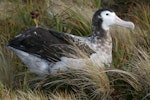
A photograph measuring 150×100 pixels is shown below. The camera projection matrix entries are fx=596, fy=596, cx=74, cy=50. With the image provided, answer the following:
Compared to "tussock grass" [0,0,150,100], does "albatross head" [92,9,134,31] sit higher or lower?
higher

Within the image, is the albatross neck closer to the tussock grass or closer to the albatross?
the albatross

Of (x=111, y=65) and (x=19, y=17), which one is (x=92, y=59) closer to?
(x=111, y=65)

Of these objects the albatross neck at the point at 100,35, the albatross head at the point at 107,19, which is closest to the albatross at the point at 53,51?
the albatross neck at the point at 100,35

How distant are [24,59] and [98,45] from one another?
69cm

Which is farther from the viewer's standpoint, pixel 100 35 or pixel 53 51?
pixel 100 35

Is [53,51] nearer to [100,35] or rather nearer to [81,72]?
[81,72]

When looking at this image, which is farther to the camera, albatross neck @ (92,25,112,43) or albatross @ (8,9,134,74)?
albatross neck @ (92,25,112,43)

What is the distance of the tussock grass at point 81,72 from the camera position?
4.77m

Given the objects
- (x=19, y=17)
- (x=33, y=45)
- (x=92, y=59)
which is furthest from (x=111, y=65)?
(x=19, y=17)

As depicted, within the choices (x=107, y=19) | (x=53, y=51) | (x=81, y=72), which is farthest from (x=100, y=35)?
(x=81, y=72)

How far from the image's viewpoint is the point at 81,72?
15.9 feet

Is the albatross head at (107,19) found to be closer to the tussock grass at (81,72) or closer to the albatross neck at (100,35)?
the albatross neck at (100,35)

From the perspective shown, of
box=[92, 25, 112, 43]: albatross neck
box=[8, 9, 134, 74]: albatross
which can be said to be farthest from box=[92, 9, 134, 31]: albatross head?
box=[8, 9, 134, 74]: albatross

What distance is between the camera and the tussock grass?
4770 millimetres
